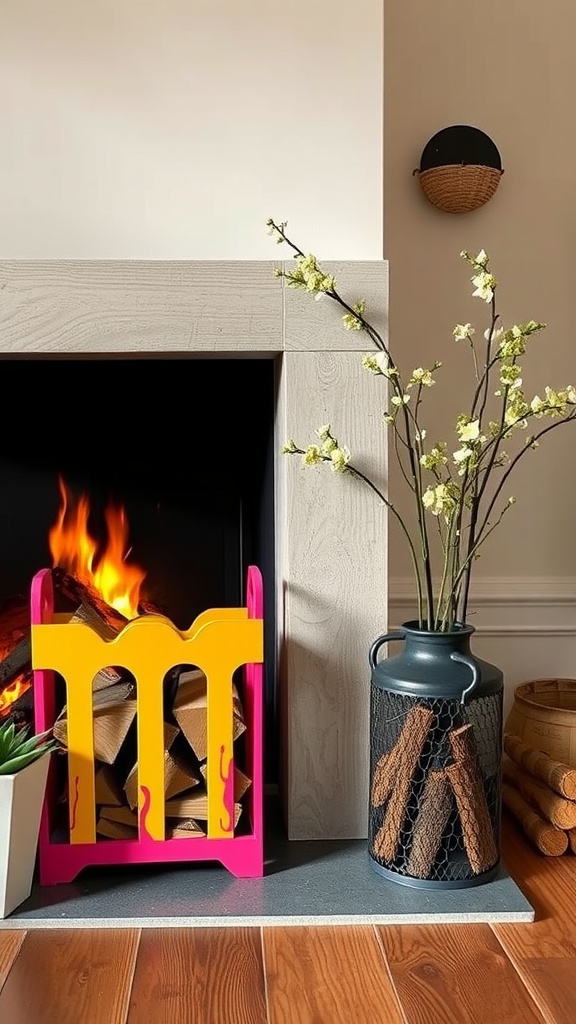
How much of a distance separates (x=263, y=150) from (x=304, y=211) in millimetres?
129

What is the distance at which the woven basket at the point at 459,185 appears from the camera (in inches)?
84.1

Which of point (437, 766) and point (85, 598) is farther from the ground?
point (85, 598)

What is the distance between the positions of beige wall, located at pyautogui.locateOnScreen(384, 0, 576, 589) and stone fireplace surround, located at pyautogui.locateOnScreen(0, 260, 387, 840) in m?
0.56

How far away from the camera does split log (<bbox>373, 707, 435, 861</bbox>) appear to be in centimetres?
156

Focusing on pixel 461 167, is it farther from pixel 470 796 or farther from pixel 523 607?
pixel 470 796

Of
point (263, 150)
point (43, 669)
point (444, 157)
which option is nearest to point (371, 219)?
point (263, 150)

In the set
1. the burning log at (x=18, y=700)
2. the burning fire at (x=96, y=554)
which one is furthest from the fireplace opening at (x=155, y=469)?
the burning log at (x=18, y=700)

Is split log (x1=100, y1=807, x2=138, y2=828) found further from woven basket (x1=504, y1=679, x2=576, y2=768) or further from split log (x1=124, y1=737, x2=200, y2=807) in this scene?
woven basket (x1=504, y1=679, x2=576, y2=768)

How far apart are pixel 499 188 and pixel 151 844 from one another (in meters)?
1.59

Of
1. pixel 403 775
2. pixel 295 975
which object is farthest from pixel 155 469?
pixel 295 975

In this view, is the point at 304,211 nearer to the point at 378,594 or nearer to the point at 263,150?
the point at 263,150

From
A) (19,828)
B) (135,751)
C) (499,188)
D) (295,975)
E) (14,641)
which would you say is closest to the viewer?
(295,975)

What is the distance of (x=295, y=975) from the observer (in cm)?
135

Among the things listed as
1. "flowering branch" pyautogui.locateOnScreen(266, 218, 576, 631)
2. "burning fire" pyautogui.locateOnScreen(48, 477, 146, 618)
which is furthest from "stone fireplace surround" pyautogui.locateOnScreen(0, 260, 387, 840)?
"burning fire" pyautogui.locateOnScreen(48, 477, 146, 618)
